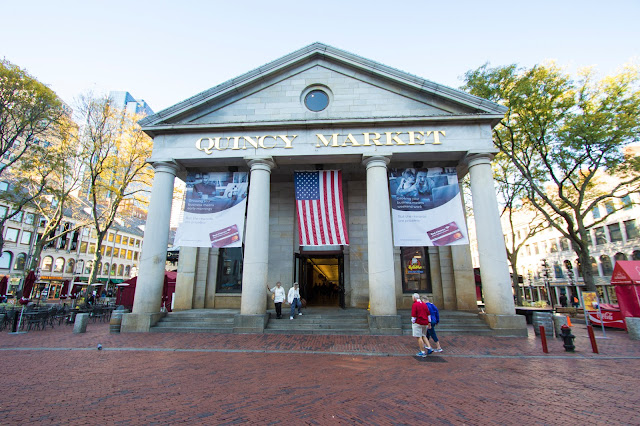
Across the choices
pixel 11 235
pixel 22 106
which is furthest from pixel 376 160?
pixel 11 235

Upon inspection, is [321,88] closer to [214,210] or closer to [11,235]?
[214,210]

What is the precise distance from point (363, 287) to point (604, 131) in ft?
49.5

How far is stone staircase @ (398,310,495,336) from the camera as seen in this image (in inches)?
460

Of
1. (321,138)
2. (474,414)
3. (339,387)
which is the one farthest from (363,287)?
(474,414)

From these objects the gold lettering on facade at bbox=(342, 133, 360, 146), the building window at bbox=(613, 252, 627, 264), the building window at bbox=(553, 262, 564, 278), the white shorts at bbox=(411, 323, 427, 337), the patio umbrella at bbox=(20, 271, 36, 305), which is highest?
the gold lettering on facade at bbox=(342, 133, 360, 146)

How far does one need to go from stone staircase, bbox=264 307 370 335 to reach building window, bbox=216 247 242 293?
13.0 feet

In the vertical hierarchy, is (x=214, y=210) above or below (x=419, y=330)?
above

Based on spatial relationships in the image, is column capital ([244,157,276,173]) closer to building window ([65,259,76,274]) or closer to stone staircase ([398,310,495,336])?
stone staircase ([398,310,495,336])

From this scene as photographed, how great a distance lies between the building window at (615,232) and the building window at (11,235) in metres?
69.9

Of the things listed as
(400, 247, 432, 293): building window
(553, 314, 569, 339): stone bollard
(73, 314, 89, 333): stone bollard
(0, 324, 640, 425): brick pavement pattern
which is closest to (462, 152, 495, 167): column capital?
(400, 247, 432, 293): building window

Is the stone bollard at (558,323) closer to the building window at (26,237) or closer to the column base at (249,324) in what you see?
the column base at (249,324)

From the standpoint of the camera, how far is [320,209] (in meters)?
13.7

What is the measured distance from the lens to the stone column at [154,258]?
1215 cm

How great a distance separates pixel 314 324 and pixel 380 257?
381 centimetres
